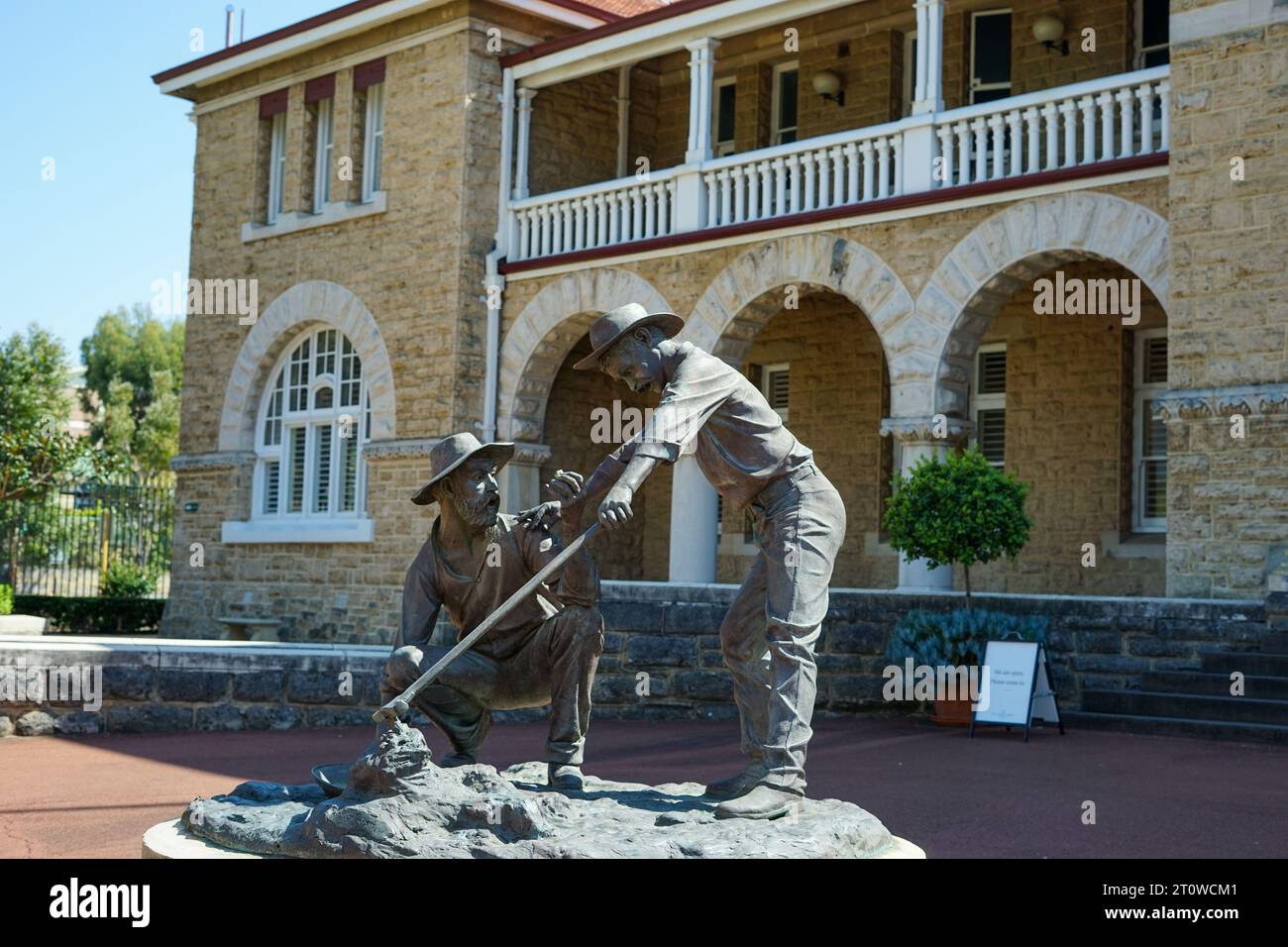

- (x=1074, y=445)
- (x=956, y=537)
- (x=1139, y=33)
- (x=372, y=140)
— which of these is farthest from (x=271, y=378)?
(x=1139, y=33)

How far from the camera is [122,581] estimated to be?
24359mm

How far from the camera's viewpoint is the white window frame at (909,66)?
61.4ft

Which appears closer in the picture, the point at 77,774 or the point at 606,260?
the point at 77,774

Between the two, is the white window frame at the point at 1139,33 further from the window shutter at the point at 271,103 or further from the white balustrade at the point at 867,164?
the window shutter at the point at 271,103

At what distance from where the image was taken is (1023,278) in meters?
14.8

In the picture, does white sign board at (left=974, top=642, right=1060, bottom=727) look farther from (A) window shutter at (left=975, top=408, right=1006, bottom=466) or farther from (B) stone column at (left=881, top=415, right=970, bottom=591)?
(A) window shutter at (left=975, top=408, right=1006, bottom=466)

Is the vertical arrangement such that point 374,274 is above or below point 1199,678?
above

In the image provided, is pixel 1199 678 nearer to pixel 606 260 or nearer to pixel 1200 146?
pixel 1200 146

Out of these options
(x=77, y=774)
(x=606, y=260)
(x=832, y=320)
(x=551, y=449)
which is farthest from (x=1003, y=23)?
(x=77, y=774)

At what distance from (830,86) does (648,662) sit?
8.94 metres

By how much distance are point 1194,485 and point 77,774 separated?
889 cm

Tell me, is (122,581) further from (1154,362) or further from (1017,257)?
(1154,362)

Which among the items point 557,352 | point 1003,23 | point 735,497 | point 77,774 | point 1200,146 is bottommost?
point 77,774

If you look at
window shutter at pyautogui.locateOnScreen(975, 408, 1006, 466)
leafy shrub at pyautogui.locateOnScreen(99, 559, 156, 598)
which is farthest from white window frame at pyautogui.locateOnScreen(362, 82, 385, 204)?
window shutter at pyautogui.locateOnScreen(975, 408, 1006, 466)
